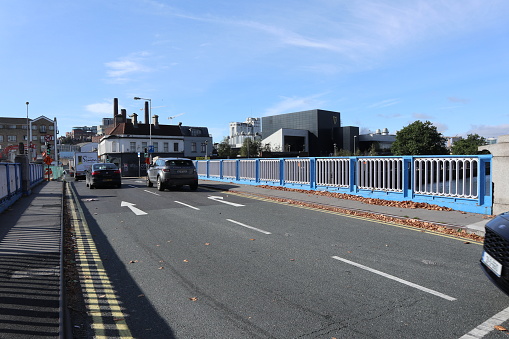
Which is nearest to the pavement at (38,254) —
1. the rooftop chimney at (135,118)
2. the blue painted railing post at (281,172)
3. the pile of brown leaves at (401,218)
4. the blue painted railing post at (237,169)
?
the pile of brown leaves at (401,218)

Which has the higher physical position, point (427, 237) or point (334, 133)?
point (334, 133)

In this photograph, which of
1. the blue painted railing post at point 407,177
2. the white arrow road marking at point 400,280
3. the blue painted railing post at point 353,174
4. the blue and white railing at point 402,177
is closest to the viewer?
the white arrow road marking at point 400,280

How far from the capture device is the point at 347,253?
6.64 metres

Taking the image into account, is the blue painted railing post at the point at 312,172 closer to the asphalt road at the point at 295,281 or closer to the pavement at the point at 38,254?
the pavement at the point at 38,254

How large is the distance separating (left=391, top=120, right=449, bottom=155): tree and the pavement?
68375mm

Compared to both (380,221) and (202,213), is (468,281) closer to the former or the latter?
(380,221)

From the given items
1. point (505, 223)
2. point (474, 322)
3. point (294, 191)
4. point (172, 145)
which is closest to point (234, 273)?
point (474, 322)

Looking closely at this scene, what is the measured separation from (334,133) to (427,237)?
108 m

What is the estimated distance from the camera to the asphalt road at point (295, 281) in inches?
150

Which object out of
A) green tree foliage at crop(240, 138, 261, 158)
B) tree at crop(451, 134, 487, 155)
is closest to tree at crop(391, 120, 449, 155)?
tree at crop(451, 134, 487, 155)

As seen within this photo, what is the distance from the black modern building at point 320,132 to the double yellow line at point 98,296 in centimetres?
10033

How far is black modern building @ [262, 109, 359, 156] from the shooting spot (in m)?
109

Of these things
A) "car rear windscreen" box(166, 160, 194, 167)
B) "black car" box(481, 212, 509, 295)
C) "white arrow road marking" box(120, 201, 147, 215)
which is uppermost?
"car rear windscreen" box(166, 160, 194, 167)

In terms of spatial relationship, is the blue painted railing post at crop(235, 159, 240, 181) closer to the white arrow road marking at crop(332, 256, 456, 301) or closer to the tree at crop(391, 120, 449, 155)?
the white arrow road marking at crop(332, 256, 456, 301)
